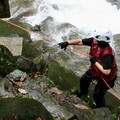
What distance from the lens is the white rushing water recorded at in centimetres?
1325

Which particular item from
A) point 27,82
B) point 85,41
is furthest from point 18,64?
point 85,41

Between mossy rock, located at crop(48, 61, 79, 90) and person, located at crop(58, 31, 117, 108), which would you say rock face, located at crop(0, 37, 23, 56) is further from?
person, located at crop(58, 31, 117, 108)

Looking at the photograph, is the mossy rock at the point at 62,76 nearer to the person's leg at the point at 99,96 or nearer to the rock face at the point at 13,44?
the person's leg at the point at 99,96

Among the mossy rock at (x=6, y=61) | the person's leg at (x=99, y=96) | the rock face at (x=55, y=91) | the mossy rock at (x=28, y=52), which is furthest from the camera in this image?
the mossy rock at (x=28, y=52)

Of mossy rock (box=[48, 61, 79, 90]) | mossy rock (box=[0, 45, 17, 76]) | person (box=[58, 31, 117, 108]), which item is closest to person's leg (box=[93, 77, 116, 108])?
person (box=[58, 31, 117, 108])

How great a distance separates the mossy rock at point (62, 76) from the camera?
7.26 meters

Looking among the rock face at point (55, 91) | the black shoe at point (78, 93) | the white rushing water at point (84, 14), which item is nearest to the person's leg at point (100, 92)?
the rock face at point (55, 91)

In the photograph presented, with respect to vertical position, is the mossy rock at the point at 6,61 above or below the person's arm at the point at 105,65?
below

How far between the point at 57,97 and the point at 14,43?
192 centimetres

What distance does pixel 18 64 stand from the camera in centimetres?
737

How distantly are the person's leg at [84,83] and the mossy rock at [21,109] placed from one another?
1694 mm

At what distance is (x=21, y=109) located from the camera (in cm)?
518

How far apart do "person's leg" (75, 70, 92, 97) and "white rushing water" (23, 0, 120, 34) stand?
5.95m

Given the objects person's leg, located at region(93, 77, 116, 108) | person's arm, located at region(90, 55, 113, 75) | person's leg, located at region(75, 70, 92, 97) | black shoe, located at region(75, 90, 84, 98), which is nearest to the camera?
person's arm, located at region(90, 55, 113, 75)
